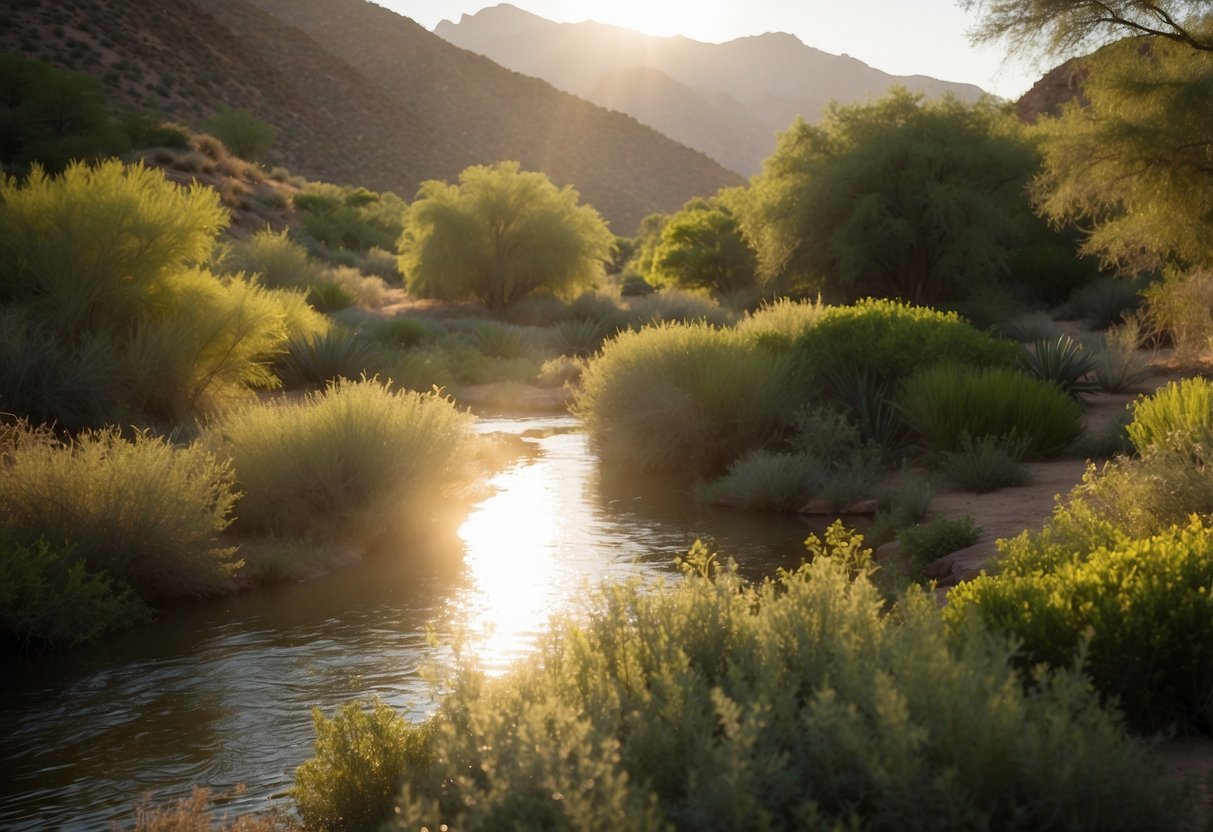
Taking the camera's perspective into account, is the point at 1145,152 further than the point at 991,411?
Yes

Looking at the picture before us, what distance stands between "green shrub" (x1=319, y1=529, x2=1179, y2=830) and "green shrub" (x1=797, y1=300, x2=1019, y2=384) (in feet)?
37.3

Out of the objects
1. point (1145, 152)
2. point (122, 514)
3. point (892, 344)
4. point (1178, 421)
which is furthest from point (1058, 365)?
point (122, 514)

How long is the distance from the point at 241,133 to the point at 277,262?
78.5 ft

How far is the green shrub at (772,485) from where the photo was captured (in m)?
13.0

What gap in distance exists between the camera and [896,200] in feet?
95.9

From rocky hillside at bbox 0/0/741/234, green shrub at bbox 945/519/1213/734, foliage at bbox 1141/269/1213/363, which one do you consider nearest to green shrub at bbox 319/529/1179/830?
green shrub at bbox 945/519/1213/734

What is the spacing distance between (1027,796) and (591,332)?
23546 millimetres

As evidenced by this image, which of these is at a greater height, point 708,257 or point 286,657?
point 708,257

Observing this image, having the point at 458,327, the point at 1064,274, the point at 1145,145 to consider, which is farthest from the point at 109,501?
the point at 1064,274

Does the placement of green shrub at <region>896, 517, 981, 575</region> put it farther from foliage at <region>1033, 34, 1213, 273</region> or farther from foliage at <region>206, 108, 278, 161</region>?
foliage at <region>206, 108, 278, 161</region>

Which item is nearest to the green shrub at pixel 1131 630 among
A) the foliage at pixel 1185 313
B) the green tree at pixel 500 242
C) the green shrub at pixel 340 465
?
the green shrub at pixel 340 465

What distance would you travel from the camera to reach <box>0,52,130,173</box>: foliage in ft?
110

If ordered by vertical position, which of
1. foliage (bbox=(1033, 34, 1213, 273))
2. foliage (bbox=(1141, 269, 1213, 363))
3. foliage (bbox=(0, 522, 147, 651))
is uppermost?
foliage (bbox=(1033, 34, 1213, 273))

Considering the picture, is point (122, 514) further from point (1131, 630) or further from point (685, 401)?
point (685, 401)
